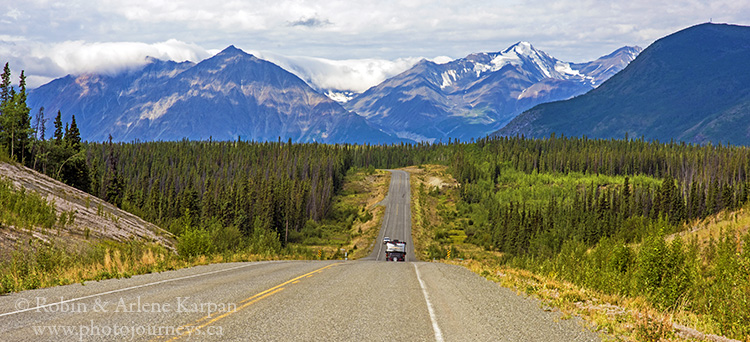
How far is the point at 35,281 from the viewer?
1541 cm

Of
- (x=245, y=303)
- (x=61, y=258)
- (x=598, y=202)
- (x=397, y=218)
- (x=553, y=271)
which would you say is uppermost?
(x=245, y=303)

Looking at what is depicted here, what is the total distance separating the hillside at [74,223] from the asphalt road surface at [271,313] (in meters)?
6.93

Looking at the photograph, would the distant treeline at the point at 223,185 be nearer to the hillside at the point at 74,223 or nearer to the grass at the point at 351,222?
the grass at the point at 351,222

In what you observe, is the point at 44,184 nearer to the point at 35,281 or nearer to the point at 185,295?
the point at 35,281

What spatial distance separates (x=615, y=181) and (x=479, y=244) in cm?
9080

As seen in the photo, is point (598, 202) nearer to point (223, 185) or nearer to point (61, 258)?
point (223, 185)

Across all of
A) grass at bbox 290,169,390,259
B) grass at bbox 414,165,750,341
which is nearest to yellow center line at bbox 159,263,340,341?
grass at bbox 414,165,750,341

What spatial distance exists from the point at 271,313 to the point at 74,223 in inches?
764

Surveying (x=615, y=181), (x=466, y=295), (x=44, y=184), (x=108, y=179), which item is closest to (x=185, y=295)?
(x=466, y=295)

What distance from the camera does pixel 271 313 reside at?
1248 cm

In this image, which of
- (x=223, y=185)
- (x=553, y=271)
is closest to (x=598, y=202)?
(x=223, y=185)

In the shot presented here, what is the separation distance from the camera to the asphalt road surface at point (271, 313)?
10.4 m

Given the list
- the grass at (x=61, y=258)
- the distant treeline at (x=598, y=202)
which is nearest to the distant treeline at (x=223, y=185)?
the grass at (x=61, y=258)

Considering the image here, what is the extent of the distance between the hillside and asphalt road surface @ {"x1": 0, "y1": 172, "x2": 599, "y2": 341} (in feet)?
22.7
